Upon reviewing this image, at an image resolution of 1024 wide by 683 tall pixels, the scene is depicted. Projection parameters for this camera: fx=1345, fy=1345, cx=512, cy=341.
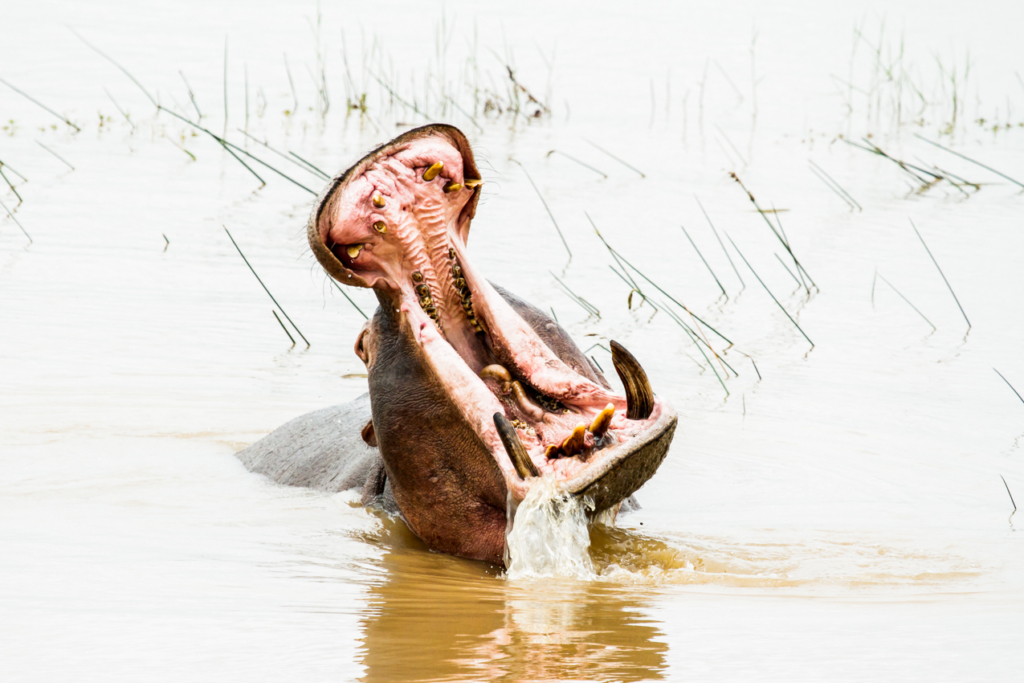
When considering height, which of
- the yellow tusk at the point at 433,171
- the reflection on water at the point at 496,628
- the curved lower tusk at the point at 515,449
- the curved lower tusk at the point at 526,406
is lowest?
the reflection on water at the point at 496,628

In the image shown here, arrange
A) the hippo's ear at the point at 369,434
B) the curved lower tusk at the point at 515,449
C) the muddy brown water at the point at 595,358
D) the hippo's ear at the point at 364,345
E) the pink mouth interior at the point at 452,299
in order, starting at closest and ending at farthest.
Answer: the muddy brown water at the point at 595,358 < the curved lower tusk at the point at 515,449 < the pink mouth interior at the point at 452,299 < the hippo's ear at the point at 364,345 < the hippo's ear at the point at 369,434

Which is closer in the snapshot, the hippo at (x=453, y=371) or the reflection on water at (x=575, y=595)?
the reflection on water at (x=575, y=595)

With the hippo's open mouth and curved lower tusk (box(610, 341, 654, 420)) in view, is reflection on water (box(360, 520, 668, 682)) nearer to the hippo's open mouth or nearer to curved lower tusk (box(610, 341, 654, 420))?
the hippo's open mouth

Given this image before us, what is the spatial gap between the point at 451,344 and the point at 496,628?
79 centimetres

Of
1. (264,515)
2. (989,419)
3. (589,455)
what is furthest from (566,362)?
(989,419)

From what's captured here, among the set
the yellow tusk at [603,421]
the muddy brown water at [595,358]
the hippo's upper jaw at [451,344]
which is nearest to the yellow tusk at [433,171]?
the hippo's upper jaw at [451,344]

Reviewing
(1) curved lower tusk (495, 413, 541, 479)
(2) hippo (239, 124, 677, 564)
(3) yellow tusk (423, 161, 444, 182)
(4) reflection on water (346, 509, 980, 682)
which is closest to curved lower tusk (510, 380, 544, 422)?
(2) hippo (239, 124, 677, 564)

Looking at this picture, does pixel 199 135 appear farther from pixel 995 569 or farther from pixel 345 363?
pixel 995 569

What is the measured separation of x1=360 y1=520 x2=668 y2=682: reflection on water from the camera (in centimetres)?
258

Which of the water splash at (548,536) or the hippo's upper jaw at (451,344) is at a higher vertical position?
the hippo's upper jaw at (451,344)

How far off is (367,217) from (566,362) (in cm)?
69

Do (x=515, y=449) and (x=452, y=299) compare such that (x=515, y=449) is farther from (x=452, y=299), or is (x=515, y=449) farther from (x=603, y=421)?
(x=452, y=299)

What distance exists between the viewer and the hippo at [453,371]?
3.06m

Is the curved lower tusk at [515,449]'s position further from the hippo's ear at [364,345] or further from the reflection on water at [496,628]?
the hippo's ear at [364,345]
